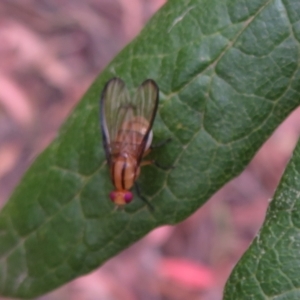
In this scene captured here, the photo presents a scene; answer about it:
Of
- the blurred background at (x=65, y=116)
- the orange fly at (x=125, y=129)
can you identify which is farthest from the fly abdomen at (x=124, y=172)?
the blurred background at (x=65, y=116)

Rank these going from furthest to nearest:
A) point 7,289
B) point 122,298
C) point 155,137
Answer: point 122,298 < point 7,289 < point 155,137

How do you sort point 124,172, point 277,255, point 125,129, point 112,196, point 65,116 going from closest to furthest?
point 277,255
point 112,196
point 124,172
point 125,129
point 65,116

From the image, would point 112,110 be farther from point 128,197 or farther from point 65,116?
point 65,116

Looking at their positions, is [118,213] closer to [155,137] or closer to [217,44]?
[155,137]

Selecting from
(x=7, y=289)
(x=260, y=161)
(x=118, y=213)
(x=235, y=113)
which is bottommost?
(x=260, y=161)

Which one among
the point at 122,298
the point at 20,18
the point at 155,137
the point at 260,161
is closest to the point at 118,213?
the point at 155,137

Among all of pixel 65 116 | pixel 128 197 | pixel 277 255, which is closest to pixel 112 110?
pixel 128 197

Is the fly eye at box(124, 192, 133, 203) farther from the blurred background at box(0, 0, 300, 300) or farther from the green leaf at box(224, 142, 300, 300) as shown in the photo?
the blurred background at box(0, 0, 300, 300)
